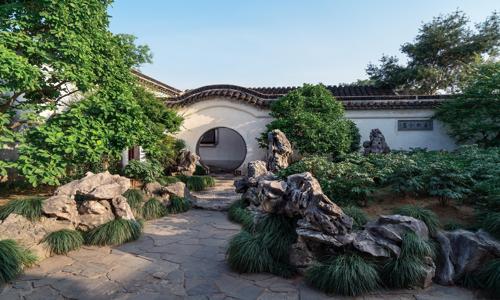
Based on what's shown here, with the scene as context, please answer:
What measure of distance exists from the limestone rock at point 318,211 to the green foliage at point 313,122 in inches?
255

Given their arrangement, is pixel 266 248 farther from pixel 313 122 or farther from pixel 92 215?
pixel 313 122

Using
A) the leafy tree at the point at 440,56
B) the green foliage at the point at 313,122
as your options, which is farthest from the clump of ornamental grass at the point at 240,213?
the leafy tree at the point at 440,56

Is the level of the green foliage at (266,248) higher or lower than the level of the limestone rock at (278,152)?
lower

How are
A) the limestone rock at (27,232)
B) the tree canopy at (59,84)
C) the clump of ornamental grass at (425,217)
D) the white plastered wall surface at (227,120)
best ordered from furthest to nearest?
the white plastered wall surface at (227,120) → the tree canopy at (59,84) → the clump of ornamental grass at (425,217) → the limestone rock at (27,232)

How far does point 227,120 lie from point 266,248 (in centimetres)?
977

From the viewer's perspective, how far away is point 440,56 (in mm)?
17359

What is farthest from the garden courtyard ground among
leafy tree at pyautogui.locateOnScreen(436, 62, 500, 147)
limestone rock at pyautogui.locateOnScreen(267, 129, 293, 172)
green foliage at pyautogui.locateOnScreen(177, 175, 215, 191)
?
leafy tree at pyautogui.locateOnScreen(436, 62, 500, 147)

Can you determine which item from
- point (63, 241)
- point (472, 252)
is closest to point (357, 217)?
point (472, 252)

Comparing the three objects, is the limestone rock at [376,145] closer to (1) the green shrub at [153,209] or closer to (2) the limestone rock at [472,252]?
(2) the limestone rock at [472,252]

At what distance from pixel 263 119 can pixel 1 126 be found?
30.7ft

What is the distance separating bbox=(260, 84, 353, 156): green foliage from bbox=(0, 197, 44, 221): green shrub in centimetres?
755

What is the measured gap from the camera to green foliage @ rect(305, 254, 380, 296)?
11.7 feet

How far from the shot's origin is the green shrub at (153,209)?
6.78 metres

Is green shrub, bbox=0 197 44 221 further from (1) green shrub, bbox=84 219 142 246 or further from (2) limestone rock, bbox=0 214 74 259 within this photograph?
(1) green shrub, bbox=84 219 142 246
